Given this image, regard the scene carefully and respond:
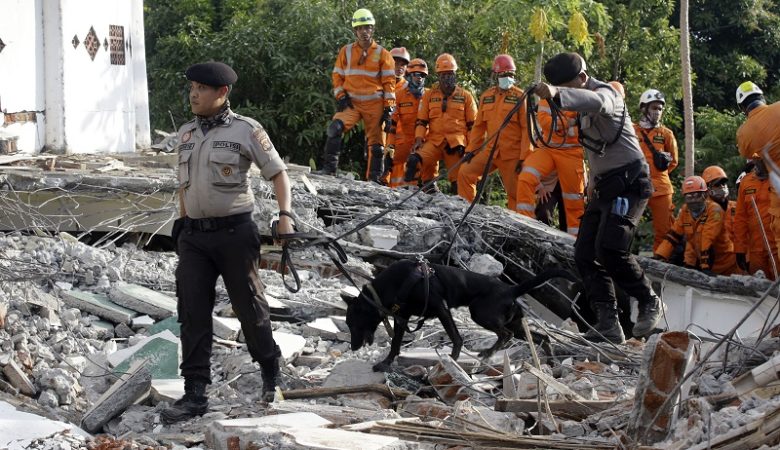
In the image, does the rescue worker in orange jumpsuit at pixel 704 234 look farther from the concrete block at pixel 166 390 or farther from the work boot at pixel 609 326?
the concrete block at pixel 166 390

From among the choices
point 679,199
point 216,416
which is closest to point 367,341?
point 216,416

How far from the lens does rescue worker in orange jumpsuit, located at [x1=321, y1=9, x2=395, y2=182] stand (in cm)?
1283

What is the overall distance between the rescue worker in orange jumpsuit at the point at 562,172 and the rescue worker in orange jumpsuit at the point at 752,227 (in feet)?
5.05

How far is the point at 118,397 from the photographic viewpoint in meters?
5.76

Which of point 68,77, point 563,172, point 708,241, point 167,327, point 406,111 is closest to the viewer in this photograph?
point 167,327

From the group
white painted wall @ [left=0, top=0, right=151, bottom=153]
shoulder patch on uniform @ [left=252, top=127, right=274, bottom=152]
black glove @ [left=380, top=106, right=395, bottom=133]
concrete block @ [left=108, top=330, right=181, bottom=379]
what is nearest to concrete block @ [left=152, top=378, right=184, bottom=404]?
concrete block @ [left=108, top=330, right=181, bottom=379]

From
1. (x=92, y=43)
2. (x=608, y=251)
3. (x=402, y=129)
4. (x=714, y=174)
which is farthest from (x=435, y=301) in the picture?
(x=402, y=129)

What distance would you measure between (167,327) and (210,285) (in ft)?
5.56

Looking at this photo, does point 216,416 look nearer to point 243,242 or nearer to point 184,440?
point 184,440

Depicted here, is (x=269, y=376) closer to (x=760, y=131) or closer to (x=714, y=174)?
(x=760, y=131)

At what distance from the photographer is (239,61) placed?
17.5 meters

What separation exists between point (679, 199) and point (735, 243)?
4.83 meters

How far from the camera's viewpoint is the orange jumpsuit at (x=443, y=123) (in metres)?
12.9

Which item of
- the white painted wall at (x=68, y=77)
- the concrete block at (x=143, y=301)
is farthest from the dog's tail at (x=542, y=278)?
the white painted wall at (x=68, y=77)
